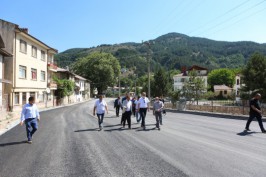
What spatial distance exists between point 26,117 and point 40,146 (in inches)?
53.6

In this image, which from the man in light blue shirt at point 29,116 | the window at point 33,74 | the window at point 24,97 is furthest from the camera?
the window at point 33,74

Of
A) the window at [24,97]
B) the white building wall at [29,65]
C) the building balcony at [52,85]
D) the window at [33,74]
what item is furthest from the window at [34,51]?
the building balcony at [52,85]

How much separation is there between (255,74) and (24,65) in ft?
118

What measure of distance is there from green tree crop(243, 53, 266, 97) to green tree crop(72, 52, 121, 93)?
51219mm

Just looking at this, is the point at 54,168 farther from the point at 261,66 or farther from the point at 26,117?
the point at 261,66

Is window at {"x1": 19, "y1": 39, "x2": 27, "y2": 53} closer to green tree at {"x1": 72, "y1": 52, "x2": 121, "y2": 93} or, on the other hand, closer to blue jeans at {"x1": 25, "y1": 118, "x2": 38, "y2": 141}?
blue jeans at {"x1": 25, "y1": 118, "x2": 38, "y2": 141}

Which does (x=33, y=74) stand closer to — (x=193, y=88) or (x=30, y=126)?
(x=193, y=88)

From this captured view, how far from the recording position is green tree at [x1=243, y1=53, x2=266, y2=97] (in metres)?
48.6

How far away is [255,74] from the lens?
49062 mm

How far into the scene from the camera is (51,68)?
47625 millimetres

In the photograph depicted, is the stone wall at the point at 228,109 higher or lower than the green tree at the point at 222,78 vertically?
lower

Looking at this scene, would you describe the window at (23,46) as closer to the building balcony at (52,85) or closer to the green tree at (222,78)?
the building balcony at (52,85)

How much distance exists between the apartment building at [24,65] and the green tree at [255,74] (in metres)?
32.7

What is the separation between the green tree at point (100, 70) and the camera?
311 feet
